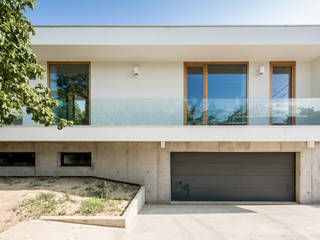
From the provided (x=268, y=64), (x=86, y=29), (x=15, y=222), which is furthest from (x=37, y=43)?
(x=268, y=64)

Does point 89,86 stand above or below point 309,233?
above

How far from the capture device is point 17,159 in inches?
Answer: 281

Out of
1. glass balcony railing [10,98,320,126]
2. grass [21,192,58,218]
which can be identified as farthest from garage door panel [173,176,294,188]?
grass [21,192,58,218]

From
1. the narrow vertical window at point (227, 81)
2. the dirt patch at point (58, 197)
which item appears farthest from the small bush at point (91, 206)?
the narrow vertical window at point (227, 81)

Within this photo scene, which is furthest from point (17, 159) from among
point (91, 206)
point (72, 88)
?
point (91, 206)

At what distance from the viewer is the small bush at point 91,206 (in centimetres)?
477

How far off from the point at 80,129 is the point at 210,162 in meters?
4.95

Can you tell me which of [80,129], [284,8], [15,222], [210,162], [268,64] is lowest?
[15,222]

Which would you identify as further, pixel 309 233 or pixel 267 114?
pixel 267 114

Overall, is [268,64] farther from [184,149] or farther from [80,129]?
[80,129]

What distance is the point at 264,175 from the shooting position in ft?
23.3

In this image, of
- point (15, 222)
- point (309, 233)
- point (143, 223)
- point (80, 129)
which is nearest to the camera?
point (15, 222)

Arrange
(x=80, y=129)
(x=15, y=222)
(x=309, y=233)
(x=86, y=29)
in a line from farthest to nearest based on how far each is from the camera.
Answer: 1. (x=86, y=29)
2. (x=80, y=129)
3. (x=309, y=233)
4. (x=15, y=222)

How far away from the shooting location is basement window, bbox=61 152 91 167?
714cm
